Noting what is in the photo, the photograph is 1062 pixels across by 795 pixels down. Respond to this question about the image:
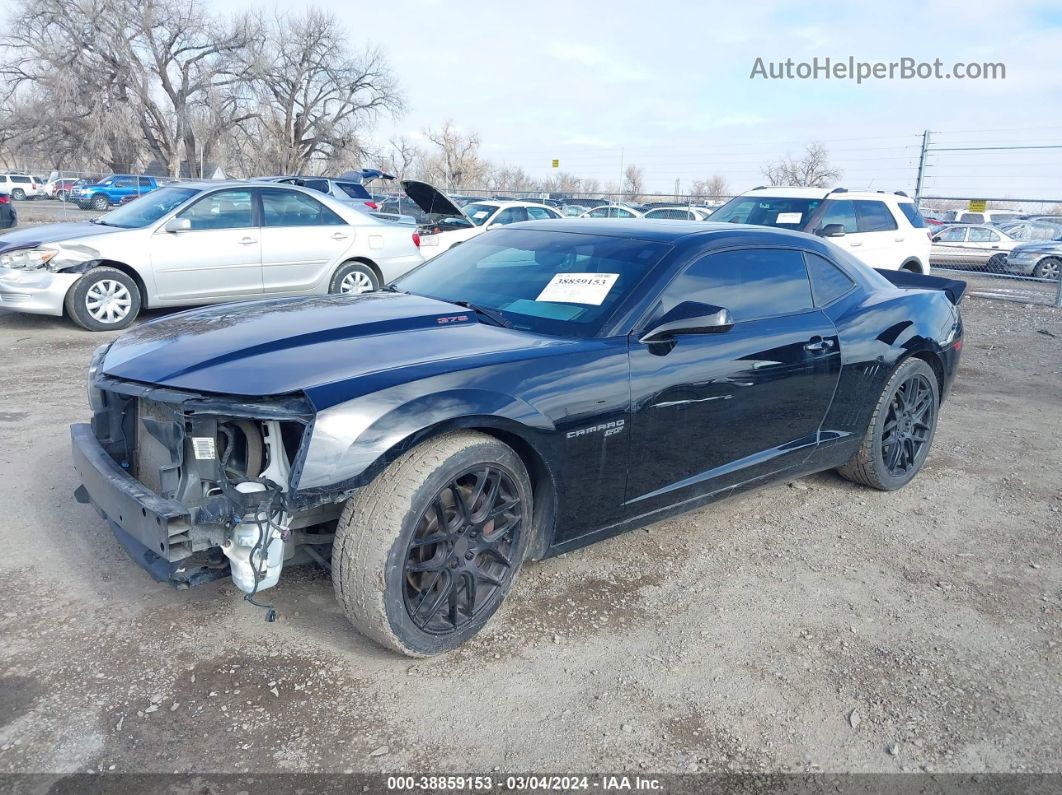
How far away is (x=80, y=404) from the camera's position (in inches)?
225

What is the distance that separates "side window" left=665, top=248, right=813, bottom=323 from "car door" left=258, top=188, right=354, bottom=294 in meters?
6.20

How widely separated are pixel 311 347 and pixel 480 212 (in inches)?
485

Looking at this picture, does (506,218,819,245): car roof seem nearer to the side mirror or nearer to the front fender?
the side mirror

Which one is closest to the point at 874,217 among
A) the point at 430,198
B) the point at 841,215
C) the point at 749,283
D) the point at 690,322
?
the point at 841,215

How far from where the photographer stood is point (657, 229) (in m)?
3.89

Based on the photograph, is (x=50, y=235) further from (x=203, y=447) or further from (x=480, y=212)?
(x=480, y=212)

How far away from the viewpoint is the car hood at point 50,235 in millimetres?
7926

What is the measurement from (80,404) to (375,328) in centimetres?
355

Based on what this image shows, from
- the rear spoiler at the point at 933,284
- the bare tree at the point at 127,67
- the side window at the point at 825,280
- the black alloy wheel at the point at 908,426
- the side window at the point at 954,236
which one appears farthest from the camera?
the bare tree at the point at 127,67

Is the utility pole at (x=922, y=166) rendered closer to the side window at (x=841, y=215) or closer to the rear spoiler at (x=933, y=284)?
the side window at (x=841, y=215)

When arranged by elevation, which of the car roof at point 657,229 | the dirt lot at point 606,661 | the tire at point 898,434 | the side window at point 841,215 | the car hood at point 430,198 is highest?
the car hood at point 430,198

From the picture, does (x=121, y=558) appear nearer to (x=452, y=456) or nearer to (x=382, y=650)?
(x=382, y=650)

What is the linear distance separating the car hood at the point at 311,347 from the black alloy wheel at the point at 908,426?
2414 millimetres

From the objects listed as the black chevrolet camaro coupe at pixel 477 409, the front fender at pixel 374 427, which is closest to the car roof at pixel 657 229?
the black chevrolet camaro coupe at pixel 477 409
